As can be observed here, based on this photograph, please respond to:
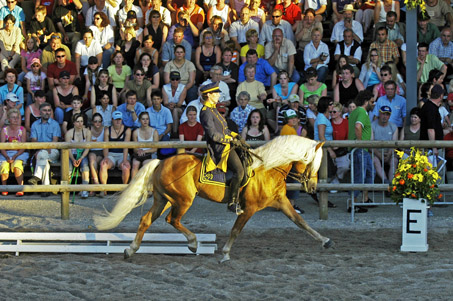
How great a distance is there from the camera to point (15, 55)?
1644 centimetres

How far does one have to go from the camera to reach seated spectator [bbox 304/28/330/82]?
15.2 meters

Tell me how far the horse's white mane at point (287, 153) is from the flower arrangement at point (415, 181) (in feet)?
4.30

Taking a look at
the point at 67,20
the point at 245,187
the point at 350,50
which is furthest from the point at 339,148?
the point at 67,20

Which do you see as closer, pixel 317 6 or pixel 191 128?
pixel 191 128

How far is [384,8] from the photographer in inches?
627

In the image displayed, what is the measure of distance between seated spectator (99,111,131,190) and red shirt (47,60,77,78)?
2145 mm

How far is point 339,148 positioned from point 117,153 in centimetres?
375

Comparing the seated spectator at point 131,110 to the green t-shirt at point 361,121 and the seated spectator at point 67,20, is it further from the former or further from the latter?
the green t-shirt at point 361,121

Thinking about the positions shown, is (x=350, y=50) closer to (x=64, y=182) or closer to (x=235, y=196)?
(x=64, y=182)

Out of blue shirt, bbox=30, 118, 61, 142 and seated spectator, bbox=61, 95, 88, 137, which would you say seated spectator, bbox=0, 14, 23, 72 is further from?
blue shirt, bbox=30, 118, 61, 142

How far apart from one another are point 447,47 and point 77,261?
9.19 m

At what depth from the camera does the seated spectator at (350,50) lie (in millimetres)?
15312

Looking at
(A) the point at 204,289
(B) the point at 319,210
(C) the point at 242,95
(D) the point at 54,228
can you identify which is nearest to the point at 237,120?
(C) the point at 242,95

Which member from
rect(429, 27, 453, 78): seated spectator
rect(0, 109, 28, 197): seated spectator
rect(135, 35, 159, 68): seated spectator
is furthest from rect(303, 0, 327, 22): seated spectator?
rect(0, 109, 28, 197): seated spectator
